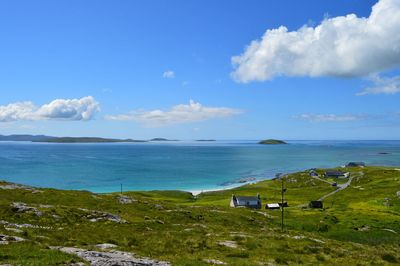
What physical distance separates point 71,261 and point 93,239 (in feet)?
35.9

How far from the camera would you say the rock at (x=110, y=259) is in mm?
20625

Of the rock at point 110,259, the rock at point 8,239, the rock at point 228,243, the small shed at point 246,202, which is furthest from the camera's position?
the small shed at point 246,202

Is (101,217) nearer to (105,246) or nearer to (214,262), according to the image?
(105,246)

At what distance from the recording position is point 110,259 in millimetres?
21672

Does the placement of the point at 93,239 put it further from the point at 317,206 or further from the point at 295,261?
the point at 317,206

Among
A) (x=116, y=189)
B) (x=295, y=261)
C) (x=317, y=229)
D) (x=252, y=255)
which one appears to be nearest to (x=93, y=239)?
(x=252, y=255)

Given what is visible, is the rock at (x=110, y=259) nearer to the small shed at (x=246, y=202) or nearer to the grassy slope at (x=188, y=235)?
the grassy slope at (x=188, y=235)

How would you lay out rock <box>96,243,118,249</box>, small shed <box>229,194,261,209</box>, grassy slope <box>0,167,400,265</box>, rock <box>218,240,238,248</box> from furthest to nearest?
small shed <box>229,194,261,209</box>, rock <box>218,240,238,248</box>, rock <box>96,243,118,249</box>, grassy slope <box>0,167,400,265</box>

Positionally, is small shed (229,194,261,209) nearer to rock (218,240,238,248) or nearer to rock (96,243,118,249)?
rock (218,240,238,248)

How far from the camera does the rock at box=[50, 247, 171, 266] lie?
20625 mm

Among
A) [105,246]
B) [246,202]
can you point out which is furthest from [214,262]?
[246,202]

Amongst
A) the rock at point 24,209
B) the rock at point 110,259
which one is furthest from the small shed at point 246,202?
the rock at point 110,259

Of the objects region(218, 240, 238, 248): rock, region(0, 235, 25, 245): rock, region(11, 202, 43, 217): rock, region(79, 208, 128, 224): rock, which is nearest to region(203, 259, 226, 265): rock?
region(218, 240, 238, 248): rock

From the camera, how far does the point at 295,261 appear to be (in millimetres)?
28188
